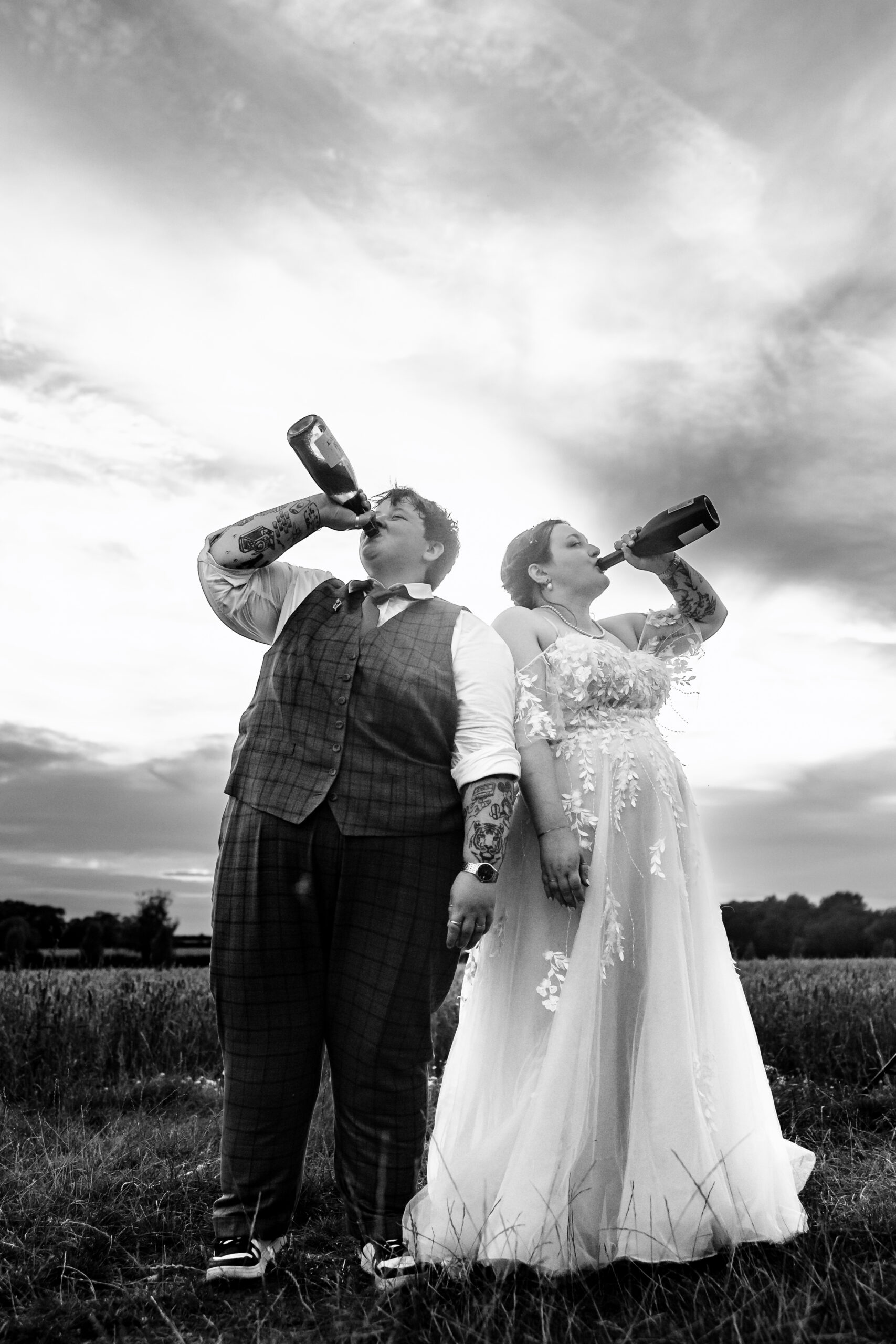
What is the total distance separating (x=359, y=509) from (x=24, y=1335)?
8.35ft

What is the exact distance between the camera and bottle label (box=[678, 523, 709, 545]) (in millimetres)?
3949

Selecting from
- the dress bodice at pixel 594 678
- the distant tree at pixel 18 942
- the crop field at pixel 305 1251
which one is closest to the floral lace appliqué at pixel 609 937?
the dress bodice at pixel 594 678

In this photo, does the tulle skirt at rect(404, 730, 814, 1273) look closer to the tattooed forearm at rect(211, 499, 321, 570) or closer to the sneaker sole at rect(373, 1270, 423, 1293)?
the sneaker sole at rect(373, 1270, 423, 1293)

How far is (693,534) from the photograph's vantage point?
396 cm

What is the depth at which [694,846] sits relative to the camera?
352 centimetres

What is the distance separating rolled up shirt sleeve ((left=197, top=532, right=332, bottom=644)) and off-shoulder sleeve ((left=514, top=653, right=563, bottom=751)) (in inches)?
30.0

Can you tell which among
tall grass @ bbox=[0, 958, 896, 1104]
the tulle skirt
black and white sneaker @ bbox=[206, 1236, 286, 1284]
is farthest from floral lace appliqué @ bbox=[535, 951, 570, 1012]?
tall grass @ bbox=[0, 958, 896, 1104]

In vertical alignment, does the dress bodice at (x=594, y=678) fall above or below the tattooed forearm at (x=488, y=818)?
above

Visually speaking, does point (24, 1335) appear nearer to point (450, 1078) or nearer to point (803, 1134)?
point (450, 1078)

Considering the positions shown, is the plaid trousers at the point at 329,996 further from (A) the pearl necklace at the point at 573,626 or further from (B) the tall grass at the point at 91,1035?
(B) the tall grass at the point at 91,1035

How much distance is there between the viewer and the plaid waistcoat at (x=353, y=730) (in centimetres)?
300

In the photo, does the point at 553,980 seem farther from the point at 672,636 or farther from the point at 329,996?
the point at 672,636

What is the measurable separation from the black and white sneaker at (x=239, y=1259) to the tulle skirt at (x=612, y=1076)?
18.2 inches

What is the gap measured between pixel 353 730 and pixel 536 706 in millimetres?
676
